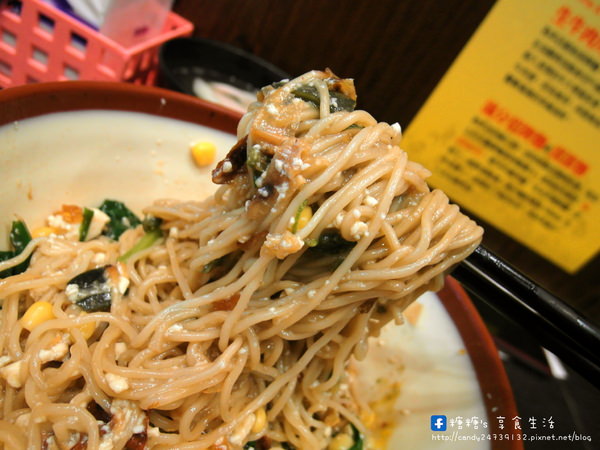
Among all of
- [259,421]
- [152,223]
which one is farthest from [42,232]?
[259,421]

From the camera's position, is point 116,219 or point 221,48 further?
point 221,48

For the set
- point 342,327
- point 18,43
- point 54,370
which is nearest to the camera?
point 54,370

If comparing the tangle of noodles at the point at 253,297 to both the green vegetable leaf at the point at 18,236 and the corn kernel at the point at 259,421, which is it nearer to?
the corn kernel at the point at 259,421

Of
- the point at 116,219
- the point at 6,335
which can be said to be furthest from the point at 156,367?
the point at 116,219

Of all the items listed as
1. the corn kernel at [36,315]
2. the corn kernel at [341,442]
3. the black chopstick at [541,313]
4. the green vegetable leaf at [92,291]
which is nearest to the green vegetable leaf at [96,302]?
the green vegetable leaf at [92,291]

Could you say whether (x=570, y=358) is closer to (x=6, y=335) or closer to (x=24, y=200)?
(x=6, y=335)

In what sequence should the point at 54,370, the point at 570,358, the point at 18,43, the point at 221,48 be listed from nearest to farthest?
1. the point at 570,358
2. the point at 54,370
3. the point at 18,43
4. the point at 221,48
